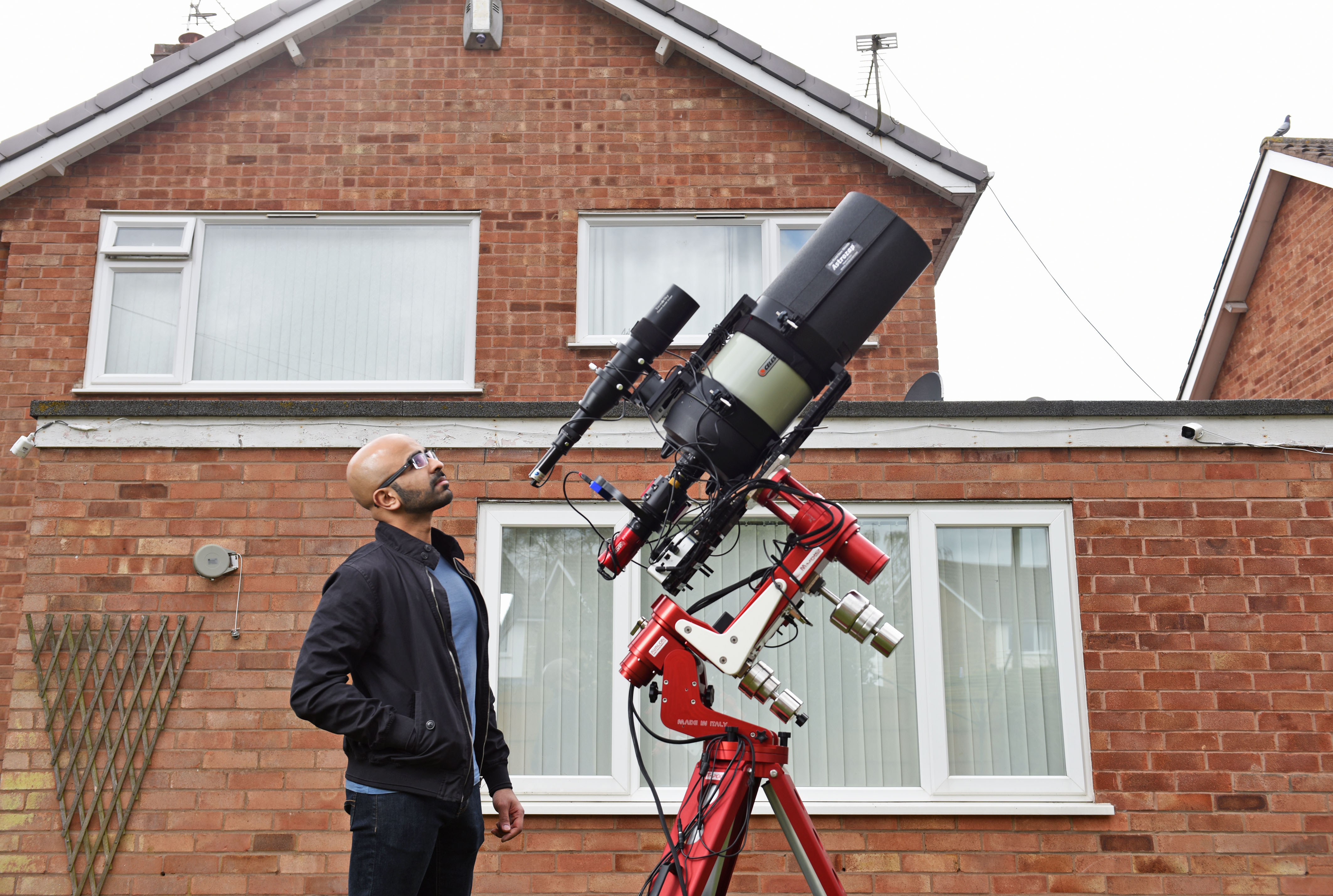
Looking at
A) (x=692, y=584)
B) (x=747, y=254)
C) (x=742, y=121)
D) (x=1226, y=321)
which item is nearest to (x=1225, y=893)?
(x=692, y=584)

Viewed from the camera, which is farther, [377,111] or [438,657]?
[377,111]

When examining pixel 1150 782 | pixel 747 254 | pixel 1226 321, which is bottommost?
pixel 1150 782

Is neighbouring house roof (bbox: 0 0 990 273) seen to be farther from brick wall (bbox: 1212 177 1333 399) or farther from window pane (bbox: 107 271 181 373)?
brick wall (bbox: 1212 177 1333 399)

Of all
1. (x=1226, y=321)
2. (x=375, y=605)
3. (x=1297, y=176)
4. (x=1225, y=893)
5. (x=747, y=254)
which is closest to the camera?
(x=375, y=605)

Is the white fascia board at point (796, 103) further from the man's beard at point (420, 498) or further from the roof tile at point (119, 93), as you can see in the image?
the man's beard at point (420, 498)

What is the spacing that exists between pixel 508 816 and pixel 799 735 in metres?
2.26

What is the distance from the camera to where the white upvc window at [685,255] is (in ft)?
24.2

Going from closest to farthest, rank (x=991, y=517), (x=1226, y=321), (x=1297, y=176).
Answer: (x=991, y=517) → (x=1297, y=176) → (x=1226, y=321)

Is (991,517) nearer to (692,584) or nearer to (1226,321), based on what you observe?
(692,584)

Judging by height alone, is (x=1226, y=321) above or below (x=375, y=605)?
above

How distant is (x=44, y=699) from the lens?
4.46 m

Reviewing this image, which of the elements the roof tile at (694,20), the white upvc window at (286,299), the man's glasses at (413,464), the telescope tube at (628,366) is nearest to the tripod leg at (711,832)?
the telescope tube at (628,366)

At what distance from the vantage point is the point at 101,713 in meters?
4.48

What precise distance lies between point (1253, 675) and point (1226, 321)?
7.51 m
